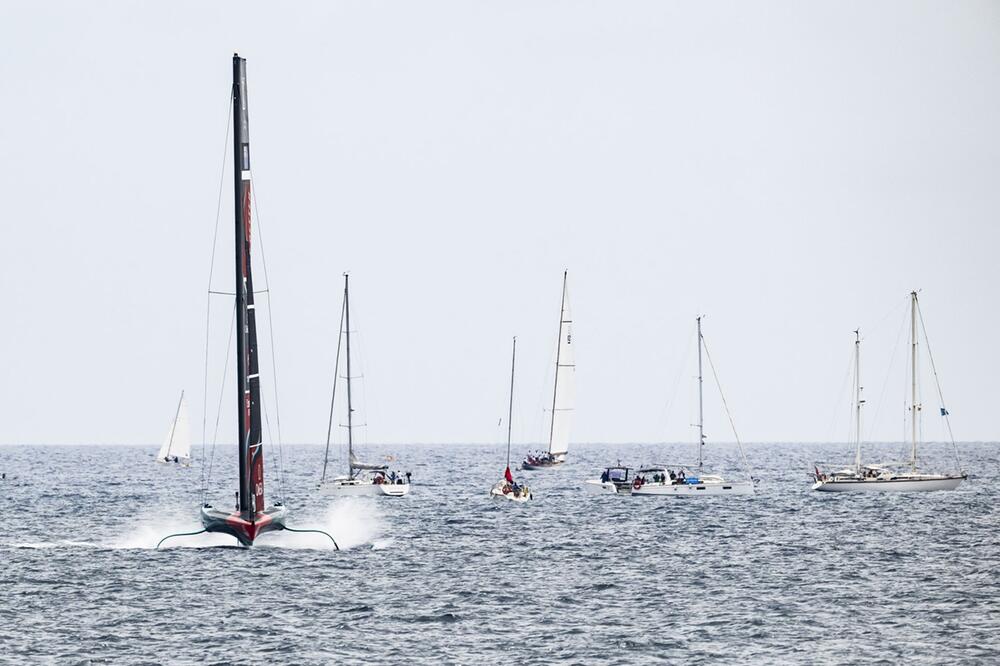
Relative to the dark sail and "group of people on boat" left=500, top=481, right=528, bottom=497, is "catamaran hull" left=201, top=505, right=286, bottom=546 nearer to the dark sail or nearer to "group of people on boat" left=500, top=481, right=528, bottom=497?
the dark sail

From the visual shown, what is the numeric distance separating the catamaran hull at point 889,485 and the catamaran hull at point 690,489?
791cm

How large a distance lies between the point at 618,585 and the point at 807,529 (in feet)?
88.6

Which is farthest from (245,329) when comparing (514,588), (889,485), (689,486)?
(889,485)

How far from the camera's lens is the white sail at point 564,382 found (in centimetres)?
14062

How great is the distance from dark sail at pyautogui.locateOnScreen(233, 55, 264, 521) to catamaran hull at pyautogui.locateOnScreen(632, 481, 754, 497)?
51362 mm

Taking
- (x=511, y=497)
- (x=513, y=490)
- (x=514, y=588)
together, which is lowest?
(x=514, y=588)

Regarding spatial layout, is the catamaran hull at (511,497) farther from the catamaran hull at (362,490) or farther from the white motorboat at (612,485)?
the white motorboat at (612,485)

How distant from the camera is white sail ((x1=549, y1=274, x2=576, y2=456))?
141m

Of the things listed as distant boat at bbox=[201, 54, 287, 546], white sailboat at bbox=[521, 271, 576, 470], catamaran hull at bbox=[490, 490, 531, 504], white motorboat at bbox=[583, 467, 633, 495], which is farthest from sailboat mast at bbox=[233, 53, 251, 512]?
white sailboat at bbox=[521, 271, 576, 470]

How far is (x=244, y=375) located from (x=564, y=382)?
84.2 meters

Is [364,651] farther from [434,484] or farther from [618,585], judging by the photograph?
[434,484]

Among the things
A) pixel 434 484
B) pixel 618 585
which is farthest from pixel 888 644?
pixel 434 484

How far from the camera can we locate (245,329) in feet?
194

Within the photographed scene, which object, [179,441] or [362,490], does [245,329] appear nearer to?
[362,490]
